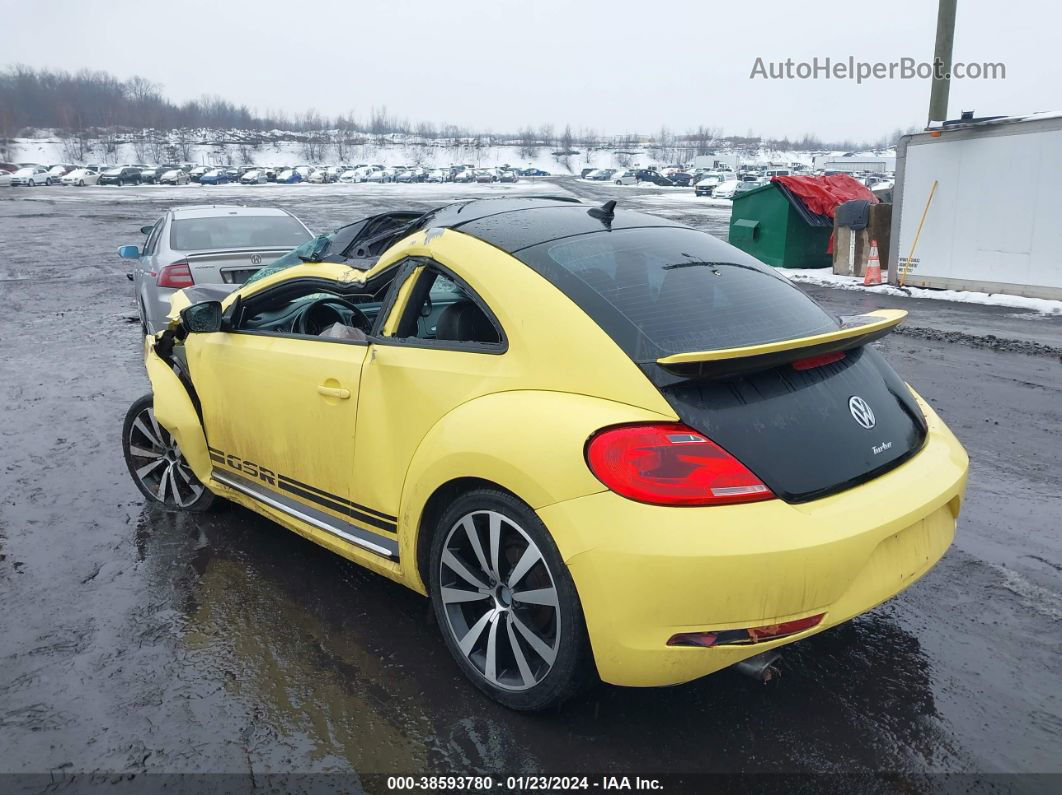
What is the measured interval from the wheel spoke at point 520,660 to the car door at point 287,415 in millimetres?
618

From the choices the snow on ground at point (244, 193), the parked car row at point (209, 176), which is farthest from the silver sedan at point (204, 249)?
the parked car row at point (209, 176)

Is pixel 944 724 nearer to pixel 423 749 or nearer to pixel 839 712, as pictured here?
pixel 839 712

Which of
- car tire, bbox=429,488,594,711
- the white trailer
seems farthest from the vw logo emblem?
the white trailer

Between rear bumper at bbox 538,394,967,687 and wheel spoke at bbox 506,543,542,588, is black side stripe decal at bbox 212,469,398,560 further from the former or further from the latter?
rear bumper at bbox 538,394,967,687

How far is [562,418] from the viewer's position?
8.59 ft

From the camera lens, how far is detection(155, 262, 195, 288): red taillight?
27.6 feet

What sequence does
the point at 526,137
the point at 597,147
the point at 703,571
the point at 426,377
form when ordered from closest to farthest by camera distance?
the point at 703,571, the point at 426,377, the point at 597,147, the point at 526,137

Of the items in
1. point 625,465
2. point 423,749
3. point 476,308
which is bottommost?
point 423,749

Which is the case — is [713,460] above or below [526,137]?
below

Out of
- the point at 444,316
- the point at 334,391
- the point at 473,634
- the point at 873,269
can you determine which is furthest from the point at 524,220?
the point at 873,269

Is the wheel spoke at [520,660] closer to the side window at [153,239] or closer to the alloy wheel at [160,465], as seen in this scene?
the alloy wheel at [160,465]

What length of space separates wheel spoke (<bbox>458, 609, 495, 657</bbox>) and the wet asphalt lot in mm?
177

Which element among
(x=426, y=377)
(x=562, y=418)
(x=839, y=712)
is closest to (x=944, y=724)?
(x=839, y=712)

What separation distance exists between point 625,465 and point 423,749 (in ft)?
3.75
